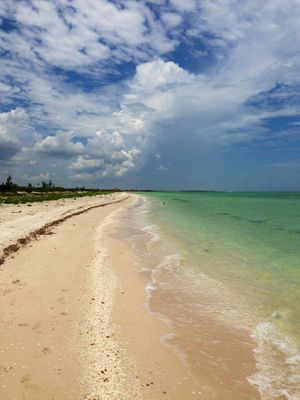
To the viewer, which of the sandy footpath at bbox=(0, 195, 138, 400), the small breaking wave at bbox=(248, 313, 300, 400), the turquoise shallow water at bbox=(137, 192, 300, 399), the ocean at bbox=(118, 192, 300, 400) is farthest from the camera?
the turquoise shallow water at bbox=(137, 192, 300, 399)

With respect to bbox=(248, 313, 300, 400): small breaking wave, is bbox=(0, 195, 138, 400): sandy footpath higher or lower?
higher

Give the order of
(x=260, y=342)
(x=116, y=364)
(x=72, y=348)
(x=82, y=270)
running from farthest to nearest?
(x=82, y=270)
(x=260, y=342)
(x=72, y=348)
(x=116, y=364)

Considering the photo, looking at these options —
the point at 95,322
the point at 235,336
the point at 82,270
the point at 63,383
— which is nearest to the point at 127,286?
the point at 82,270

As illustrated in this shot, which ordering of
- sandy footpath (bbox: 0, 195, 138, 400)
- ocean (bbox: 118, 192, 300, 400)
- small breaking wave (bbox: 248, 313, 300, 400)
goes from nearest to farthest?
sandy footpath (bbox: 0, 195, 138, 400)
small breaking wave (bbox: 248, 313, 300, 400)
ocean (bbox: 118, 192, 300, 400)

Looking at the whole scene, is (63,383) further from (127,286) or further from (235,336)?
(127,286)

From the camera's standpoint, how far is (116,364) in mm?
5211

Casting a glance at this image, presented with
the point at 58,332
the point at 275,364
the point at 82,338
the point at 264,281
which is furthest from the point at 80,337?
the point at 264,281

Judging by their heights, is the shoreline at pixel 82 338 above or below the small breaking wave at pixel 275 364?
above

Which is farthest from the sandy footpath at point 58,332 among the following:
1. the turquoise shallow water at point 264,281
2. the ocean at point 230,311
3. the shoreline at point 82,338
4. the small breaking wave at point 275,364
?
the turquoise shallow water at point 264,281

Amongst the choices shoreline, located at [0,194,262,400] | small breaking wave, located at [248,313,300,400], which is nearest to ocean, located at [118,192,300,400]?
small breaking wave, located at [248,313,300,400]

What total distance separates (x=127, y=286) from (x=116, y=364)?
4284mm

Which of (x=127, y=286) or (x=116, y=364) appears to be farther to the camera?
(x=127, y=286)

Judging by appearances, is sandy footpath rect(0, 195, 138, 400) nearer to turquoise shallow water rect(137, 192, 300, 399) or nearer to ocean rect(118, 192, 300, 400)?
ocean rect(118, 192, 300, 400)

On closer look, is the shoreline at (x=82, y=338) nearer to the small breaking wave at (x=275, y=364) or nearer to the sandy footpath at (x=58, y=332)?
the sandy footpath at (x=58, y=332)
